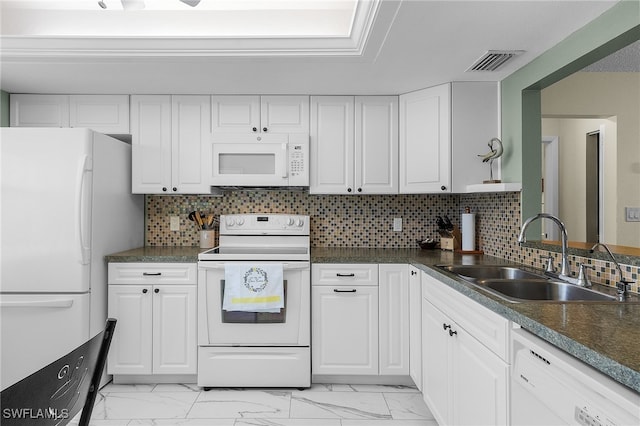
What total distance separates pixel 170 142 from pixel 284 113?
2.94 ft

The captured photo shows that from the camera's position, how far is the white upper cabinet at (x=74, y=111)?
283 centimetres

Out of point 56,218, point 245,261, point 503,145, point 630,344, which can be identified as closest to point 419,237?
point 503,145

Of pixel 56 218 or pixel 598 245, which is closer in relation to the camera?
pixel 598 245

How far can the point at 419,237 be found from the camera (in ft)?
10.2

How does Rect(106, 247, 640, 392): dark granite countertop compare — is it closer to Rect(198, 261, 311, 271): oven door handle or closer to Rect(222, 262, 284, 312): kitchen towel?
Rect(198, 261, 311, 271): oven door handle

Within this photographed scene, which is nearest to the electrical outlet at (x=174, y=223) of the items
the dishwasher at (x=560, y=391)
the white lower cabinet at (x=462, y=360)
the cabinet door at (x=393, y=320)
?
the cabinet door at (x=393, y=320)

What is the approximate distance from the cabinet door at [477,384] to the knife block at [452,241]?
1287 millimetres

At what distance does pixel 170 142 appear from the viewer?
2.85m

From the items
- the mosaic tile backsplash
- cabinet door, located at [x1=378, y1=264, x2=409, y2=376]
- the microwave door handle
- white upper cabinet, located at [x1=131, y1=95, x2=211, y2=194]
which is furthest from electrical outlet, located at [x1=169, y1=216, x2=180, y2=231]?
cabinet door, located at [x1=378, y1=264, x2=409, y2=376]

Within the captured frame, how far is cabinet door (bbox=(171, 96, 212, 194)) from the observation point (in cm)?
284

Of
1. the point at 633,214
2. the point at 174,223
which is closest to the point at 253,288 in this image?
the point at 174,223

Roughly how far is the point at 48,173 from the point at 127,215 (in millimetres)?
634

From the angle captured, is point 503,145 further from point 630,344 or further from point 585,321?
point 630,344

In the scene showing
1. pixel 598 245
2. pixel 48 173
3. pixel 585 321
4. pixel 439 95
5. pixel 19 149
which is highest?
pixel 439 95
